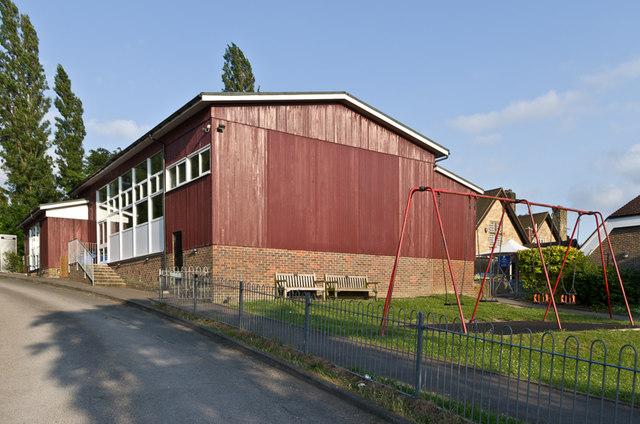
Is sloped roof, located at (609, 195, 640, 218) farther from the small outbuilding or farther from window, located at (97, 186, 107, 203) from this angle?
the small outbuilding

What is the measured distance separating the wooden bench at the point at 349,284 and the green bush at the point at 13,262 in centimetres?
2613

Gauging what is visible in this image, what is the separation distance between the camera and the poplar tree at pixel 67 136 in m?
41.1

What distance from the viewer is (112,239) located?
912 inches

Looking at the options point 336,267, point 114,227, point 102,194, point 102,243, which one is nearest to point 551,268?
point 336,267

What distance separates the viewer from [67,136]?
41.4m

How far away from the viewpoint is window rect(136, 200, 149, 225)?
20267 mm

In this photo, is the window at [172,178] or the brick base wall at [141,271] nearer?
the window at [172,178]

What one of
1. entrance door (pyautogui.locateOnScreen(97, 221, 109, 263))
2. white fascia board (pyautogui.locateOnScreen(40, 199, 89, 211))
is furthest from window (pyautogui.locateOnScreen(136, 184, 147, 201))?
white fascia board (pyautogui.locateOnScreen(40, 199, 89, 211))

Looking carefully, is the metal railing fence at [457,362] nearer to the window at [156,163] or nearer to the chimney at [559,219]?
the window at [156,163]

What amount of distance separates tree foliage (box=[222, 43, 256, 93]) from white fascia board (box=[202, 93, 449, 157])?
87.5 ft

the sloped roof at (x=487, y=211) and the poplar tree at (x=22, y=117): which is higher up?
the poplar tree at (x=22, y=117)

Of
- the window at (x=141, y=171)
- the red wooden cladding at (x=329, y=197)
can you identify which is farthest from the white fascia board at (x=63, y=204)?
the red wooden cladding at (x=329, y=197)

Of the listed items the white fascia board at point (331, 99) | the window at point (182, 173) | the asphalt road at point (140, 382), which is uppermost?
the white fascia board at point (331, 99)

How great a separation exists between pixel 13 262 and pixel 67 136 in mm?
11594
